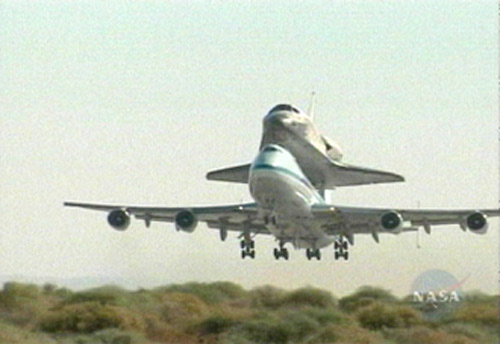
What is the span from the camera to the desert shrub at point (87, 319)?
4606 cm

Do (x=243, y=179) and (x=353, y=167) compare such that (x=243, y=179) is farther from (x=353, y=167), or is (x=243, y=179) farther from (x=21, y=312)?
(x=21, y=312)

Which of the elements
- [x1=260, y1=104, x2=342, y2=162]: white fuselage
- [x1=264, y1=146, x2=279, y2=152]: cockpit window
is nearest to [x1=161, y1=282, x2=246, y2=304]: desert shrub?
[x1=260, y1=104, x2=342, y2=162]: white fuselage

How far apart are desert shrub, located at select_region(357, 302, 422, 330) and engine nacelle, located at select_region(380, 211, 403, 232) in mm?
3483

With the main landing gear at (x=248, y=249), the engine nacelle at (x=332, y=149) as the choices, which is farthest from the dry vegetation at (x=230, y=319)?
the engine nacelle at (x=332, y=149)

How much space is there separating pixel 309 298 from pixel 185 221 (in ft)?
21.2

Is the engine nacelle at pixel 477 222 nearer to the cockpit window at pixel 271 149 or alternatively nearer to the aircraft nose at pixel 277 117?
the cockpit window at pixel 271 149

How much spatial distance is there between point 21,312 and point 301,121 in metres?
18.2

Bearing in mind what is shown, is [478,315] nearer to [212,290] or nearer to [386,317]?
[386,317]

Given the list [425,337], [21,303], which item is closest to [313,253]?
[425,337]

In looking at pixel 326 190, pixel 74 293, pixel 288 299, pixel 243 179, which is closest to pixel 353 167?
pixel 326 190

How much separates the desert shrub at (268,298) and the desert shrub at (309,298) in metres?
0.33

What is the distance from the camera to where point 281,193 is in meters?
47.4

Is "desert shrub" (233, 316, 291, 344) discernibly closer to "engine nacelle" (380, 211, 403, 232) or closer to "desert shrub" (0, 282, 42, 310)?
"engine nacelle" (380, 211, 403, 232)

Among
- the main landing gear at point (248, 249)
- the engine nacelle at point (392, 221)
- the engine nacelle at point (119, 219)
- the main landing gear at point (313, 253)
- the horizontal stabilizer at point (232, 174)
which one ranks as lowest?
the main landing gear at point (313, 253)
